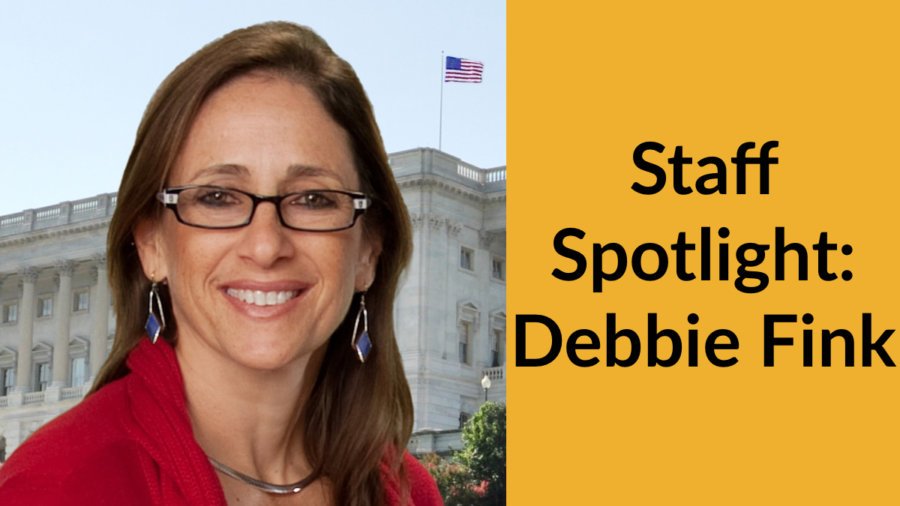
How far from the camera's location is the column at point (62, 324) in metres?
58.2

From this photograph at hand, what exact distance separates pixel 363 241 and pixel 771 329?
16.6 ft

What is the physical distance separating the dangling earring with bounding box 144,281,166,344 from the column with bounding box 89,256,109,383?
5405cm

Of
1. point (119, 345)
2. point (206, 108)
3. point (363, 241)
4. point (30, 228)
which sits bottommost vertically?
point (119, 345)

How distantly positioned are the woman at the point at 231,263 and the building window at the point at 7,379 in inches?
2388

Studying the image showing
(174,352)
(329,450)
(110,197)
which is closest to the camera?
(174,352)

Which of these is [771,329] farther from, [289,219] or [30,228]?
[30,228]

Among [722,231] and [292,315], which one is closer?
[292,315]

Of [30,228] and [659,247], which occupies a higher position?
[30,228]

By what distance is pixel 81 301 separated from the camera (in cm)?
6003

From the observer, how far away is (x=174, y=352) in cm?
243

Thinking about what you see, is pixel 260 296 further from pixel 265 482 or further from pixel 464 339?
pixel 464 339

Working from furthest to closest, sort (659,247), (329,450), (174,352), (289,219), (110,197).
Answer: (110,197)
(659,247)
(329,450)
(174,352)
(289,219)

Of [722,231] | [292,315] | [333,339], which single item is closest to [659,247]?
[722,231]

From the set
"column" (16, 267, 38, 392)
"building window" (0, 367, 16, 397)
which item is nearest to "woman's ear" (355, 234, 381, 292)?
"column" (16, 267, 38, 392)
